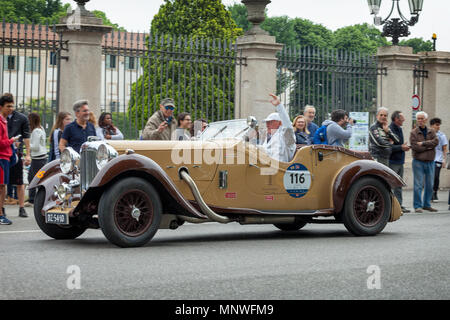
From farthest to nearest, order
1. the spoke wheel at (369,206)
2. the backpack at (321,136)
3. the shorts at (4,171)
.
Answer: the backpack at (321,136)
the shorts at (4,171)
the spoke wheel at (369,206)

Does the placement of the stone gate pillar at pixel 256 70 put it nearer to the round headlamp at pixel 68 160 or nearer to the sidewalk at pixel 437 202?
the sidewalk at pixel 437 202

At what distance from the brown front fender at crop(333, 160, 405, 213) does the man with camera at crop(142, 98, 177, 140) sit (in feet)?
9.53

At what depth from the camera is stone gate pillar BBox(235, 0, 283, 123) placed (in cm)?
1772

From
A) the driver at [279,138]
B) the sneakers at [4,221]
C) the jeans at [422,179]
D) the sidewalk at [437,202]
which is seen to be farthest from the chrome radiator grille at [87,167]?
the sidewalk at [437,202]

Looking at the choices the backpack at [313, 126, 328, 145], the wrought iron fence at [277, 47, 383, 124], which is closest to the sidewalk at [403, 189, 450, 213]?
the wrought iron fence at [277, 47, 383, 124]

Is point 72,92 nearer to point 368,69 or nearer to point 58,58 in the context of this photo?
point 58,58

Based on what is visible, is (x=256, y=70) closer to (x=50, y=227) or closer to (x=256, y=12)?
(x=256, y=12)

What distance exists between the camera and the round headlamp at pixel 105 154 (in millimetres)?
8688

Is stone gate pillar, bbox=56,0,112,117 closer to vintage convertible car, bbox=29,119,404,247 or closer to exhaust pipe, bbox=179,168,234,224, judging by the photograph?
vintage convertible car, bbox=29,119,404,247

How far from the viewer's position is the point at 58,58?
15227 mm

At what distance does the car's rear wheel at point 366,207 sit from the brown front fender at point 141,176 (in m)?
2.23

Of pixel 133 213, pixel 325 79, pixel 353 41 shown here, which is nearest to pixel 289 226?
pixel 133 213

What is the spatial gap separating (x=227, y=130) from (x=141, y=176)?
5.70ft
